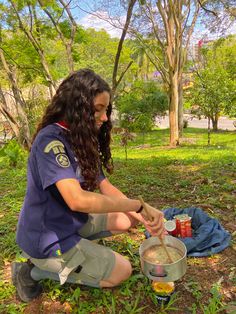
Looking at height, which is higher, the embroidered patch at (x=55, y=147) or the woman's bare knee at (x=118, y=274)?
the embroidered patch at (x=55, y=147)

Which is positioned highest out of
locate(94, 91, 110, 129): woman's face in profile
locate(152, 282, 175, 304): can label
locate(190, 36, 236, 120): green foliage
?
locate(190, 36, 236, 120): green foliage

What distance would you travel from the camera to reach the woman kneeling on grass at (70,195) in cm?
183

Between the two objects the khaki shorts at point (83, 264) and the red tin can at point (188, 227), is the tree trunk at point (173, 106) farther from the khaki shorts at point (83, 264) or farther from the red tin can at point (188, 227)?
the khaki shorts at point (83, 264)

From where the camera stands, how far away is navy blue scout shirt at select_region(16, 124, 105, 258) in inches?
73.9

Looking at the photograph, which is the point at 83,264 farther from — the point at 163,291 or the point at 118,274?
the point at 163,291

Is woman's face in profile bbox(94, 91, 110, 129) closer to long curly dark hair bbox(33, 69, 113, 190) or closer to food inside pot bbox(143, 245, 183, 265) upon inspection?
long curly dark hair bbox(33, 69, 113, 190)

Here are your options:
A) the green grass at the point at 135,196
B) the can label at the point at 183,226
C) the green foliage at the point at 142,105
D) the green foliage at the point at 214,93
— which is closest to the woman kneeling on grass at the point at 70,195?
the green grass at the point at 135,196

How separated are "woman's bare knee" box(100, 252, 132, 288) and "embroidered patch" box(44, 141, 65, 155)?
0.83 metres

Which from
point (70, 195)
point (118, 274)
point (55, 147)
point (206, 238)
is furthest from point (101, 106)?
point (206, 238)

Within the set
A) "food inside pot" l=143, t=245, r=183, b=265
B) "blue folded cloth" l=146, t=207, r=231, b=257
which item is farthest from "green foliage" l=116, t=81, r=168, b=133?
"food inside pot" l=143, t=245, r=183, b=265

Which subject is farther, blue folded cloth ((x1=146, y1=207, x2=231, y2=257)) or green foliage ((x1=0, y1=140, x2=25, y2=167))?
green foliage ((x1=0, y1=140, x2=25, y2=167))

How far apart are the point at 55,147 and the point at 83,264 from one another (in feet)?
2.56

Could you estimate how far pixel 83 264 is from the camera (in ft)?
6.62

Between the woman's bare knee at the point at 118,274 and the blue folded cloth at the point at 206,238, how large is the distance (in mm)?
675
